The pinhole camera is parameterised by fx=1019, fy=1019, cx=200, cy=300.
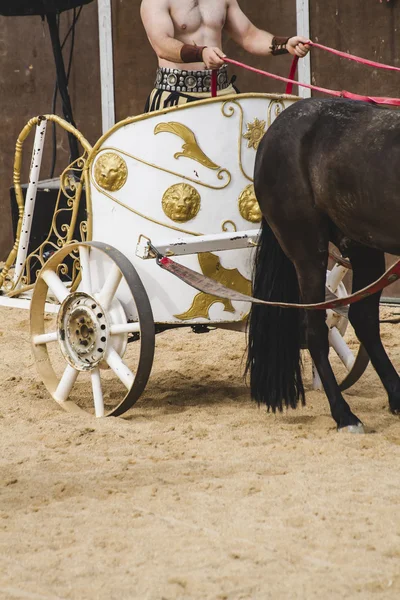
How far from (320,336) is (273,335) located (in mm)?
172

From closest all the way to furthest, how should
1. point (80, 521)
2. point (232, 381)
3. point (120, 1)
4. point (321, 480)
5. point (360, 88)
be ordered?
point (80, 521) < point (321, 480) < point (232, 381) < point (360, 88) < point (120, 1)

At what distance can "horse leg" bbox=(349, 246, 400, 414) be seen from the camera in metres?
3.82

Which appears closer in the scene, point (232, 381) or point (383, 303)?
point (232, 381)

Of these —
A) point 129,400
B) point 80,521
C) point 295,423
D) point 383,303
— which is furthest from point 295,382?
point 383,303

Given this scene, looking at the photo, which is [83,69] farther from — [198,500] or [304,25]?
[198,500]

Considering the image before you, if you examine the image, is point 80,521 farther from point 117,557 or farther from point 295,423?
point 295,423

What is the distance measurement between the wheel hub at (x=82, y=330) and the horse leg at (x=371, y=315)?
96cm

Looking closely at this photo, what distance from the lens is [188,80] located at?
4.20 meters

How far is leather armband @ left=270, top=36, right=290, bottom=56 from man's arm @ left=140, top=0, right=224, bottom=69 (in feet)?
1.16

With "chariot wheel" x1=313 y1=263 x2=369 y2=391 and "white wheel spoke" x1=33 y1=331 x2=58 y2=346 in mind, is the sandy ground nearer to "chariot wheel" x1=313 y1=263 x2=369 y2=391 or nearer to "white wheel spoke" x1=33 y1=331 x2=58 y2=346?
"chariot wheel" x1=313 y1=263 x2=369 y2=391

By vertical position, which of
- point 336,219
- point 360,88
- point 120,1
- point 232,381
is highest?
point 120,1

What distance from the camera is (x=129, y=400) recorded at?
3.79 m

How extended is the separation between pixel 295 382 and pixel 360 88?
2.64m

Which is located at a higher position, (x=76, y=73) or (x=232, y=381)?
(x=76, y=73)
